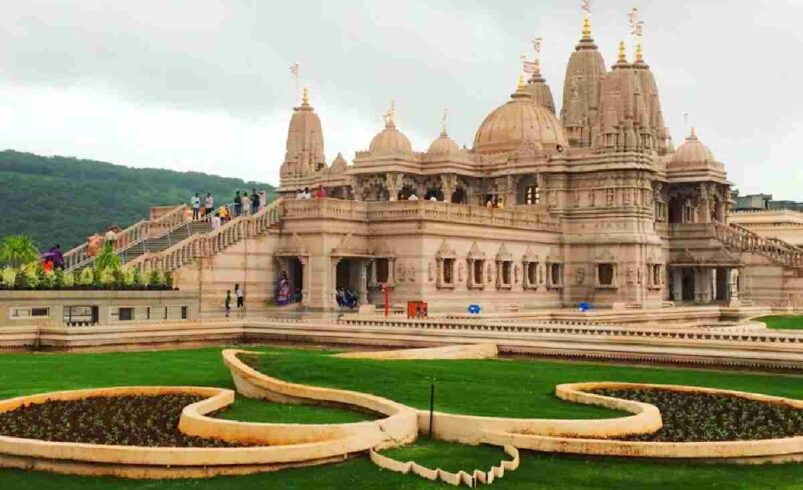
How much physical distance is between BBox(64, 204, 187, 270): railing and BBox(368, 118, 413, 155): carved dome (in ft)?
47.8

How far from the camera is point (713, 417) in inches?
782

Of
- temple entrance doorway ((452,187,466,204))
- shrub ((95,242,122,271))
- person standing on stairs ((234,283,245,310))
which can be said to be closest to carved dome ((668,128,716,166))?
temple entrance doorway ((452,187,466,204))

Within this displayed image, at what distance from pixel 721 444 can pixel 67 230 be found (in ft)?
279

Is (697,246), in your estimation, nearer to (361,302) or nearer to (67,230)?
(361,302)

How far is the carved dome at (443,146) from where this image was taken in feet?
216

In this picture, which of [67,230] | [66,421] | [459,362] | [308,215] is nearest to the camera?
[66,421]

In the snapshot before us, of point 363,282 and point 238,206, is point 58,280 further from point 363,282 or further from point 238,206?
point 363,282

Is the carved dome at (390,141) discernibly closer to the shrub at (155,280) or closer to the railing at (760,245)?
the railing at (760,245)

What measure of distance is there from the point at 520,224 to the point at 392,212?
966 centimetres

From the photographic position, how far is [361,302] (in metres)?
50.1

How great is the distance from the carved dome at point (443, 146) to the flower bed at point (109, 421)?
45.2 meters

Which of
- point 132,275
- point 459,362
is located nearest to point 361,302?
point 132,275

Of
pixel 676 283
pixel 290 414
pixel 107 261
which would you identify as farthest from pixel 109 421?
pixel 676 283

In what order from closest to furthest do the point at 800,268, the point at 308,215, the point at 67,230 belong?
the point at 308,215 → the point at 800,268 → the point at 67,230
